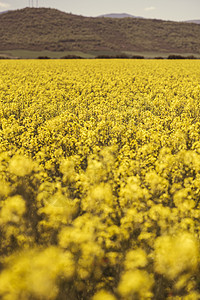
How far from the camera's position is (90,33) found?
407ft

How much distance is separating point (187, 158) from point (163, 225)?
10.3 ft

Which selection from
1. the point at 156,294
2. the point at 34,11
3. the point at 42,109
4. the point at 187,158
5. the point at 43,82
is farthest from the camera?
the point at 34,11

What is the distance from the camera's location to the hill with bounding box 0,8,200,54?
105m

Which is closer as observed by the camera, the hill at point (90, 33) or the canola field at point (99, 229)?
the canola field at point (99, 229)

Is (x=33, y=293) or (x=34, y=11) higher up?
(x=34, y=11)

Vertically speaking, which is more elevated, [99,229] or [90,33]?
[90,33]

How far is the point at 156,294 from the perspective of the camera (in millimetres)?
4258

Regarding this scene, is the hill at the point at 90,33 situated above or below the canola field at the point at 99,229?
above

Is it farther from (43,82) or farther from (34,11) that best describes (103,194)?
(34,11)

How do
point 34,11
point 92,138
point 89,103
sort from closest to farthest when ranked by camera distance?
point 92,138 < point 89,103 < point 34,11

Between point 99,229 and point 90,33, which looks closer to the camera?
point 99,229

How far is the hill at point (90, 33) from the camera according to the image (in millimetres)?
105125

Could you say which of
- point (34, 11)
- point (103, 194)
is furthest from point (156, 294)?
point (34, 11)

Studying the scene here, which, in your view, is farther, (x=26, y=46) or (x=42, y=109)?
(x=26, y=46)
